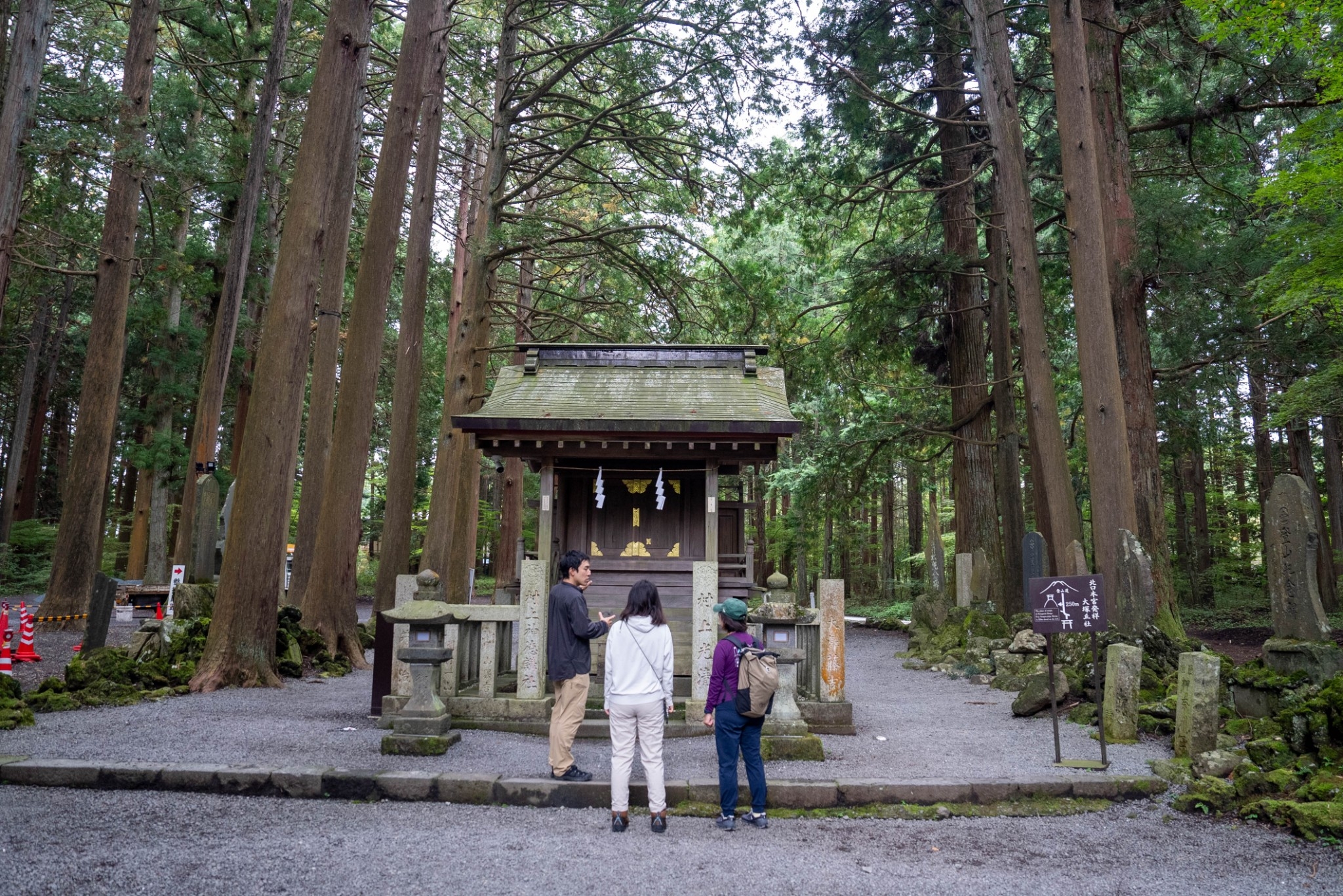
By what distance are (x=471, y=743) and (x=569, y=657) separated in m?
1.92

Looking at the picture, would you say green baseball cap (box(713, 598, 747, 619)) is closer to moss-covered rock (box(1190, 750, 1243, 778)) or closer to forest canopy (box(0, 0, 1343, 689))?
moss-covered rock (box(1190, 750, 1243, 778))

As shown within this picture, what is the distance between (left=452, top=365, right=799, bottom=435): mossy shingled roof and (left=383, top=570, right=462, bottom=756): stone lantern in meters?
3.05

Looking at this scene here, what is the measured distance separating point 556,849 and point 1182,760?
5.21 metres

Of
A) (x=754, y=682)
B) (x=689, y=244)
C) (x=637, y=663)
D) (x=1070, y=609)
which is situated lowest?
(x=754, y=682)

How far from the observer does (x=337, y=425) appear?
1255cm

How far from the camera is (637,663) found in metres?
5.45

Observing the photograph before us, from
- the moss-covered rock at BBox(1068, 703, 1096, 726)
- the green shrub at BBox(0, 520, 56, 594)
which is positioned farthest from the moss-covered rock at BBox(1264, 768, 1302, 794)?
the green shrub at BBox(0, 520, 56, 594)

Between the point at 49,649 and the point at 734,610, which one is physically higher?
the point at 734,610

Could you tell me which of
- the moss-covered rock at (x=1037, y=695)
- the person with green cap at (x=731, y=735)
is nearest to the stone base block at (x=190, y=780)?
the person with green cap at (x=731, y=735)

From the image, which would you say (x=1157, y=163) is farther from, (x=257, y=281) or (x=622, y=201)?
(x=257, y=281)

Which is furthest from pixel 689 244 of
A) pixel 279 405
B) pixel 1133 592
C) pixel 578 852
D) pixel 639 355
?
pixel 578 852

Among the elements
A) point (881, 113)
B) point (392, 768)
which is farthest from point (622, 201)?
point (392, 768)

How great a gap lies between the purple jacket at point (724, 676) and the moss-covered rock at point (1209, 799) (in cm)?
341

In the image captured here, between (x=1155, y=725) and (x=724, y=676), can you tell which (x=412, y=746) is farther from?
(x=1155, y=725)
